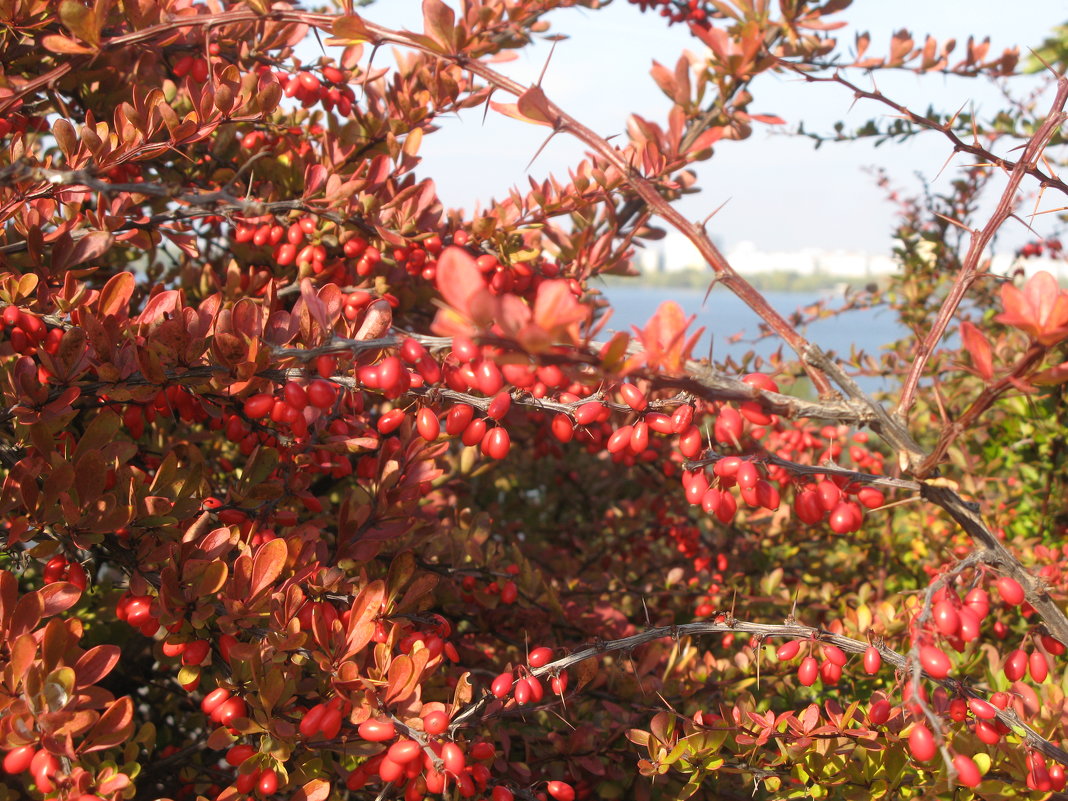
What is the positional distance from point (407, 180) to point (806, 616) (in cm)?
163

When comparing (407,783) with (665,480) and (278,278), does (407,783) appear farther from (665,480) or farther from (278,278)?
(665,480)

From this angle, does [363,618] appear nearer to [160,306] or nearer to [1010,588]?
[160,306]

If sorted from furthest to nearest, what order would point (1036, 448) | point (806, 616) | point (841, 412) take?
point (1036, 448)
point (806, 616)
point (841, 412)

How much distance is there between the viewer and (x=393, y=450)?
1.62 metres

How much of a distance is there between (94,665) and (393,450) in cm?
67

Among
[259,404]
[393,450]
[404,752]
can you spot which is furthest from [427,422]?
[404,752]

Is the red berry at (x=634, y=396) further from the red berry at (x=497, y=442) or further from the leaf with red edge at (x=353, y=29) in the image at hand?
the leaf with red edge at (x=353, y=29)

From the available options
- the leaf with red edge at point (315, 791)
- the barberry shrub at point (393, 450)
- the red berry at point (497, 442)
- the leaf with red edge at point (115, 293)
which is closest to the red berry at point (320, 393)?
the barberry shrub at point (393, 450)

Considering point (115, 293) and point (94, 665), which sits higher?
point (115, 293)

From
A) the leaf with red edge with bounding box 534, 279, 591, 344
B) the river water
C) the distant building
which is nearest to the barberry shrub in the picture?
the leaf with red edge with bounding box 534, 279, 591, 344

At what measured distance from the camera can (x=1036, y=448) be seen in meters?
2.75

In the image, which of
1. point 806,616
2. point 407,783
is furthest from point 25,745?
point 806,616

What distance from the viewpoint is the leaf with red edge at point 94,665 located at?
43.3 inches

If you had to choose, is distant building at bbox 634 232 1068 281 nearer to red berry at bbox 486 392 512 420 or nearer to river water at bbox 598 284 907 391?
river water at bbox 598 284 907 391
